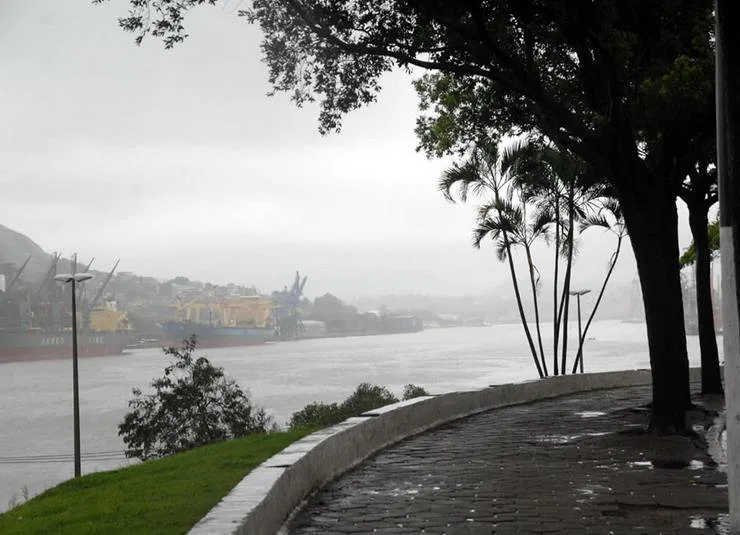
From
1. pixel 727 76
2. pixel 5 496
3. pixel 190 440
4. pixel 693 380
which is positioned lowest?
pixel 5 496

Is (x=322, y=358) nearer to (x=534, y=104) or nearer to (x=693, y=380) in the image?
(x=693, y=380)

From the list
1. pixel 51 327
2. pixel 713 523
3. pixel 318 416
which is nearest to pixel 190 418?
pixel 318 416

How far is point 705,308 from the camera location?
15.7 meters

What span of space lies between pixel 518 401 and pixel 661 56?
661 centimetres

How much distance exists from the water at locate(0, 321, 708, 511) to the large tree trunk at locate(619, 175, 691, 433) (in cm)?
3521

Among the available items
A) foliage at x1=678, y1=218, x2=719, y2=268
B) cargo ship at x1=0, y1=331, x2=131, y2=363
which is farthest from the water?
foliage at x1=678, y1=218, x2=719, y2=268

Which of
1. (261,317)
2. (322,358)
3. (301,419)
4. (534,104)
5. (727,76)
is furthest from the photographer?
(261,317)

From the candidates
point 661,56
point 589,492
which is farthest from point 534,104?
point 589,492

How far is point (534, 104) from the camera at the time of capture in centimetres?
1127

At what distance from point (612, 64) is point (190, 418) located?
19.6 m

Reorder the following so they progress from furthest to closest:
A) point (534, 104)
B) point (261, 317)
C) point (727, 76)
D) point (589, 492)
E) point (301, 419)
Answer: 1. point (261, 317)
2. point (301, 419)
3. point (534, 104)
4. point (589, 492)
5. point (727, 76)

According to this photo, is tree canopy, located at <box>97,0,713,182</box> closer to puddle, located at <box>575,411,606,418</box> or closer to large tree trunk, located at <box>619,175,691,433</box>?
large tree trunk, located at <box>619,175,691,433</box>

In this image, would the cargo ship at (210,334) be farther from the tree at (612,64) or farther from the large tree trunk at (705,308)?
the tree at (612,64)

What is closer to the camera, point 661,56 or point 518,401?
point 661,56
